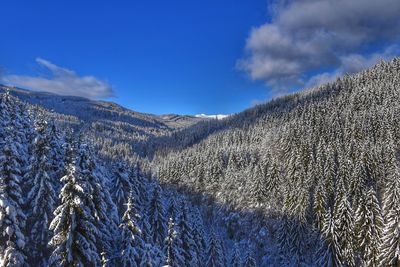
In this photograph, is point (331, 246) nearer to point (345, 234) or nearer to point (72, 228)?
point (345, 234)

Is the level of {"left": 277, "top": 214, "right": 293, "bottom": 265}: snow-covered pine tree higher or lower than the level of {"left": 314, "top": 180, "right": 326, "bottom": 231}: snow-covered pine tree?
lower

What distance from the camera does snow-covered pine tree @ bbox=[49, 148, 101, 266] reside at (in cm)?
1939

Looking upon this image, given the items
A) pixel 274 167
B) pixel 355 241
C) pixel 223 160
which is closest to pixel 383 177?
pixel 274 167

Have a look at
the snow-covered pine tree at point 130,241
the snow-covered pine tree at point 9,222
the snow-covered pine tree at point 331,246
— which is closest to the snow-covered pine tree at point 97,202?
the snow-covered pine tree at point 130,241

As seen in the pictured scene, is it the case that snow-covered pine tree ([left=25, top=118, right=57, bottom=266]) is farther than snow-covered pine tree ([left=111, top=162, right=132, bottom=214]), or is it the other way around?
snow-covered pine tree ([left=111, top=162, right=132, bottom=214])

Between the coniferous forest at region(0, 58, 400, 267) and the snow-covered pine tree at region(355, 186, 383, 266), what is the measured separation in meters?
0.16

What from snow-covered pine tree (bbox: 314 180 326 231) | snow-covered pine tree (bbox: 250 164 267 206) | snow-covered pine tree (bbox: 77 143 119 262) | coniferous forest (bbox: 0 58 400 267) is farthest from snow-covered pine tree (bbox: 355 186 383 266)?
snow-covered pine tree (bbox: 77 143 119 262)

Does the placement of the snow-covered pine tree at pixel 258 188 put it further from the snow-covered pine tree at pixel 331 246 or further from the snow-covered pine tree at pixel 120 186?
the snow-covered pine tree at pixel 120 186

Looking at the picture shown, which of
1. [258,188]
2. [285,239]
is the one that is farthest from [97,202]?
[258,188]

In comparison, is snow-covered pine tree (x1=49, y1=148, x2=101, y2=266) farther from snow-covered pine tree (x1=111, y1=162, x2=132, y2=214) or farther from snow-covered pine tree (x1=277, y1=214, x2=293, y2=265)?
snow-covered pine tree (x1=277, y1=214, x2=293, y2=265)

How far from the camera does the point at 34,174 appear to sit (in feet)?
89.4

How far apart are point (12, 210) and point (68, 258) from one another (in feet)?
16.0

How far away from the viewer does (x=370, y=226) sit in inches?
1804

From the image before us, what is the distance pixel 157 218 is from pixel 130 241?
60.1 ft
